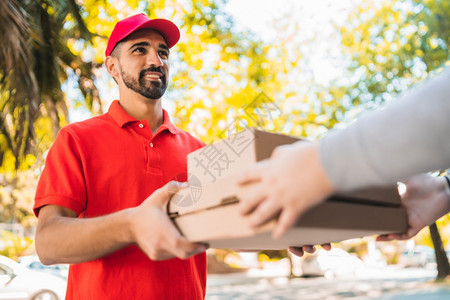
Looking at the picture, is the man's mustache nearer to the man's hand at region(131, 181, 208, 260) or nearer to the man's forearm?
the man's forearm

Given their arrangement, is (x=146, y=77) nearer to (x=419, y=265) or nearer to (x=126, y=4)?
(x=126, y=4)

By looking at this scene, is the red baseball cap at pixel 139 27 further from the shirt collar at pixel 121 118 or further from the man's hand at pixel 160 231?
the man's hand at pixel 160 231

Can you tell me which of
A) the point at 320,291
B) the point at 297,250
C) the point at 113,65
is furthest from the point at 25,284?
the point at 320,291

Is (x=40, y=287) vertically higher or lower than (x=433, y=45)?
lower

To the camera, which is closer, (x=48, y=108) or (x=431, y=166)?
(x=431, y=166)

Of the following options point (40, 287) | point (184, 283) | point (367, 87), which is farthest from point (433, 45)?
point (184, 283)

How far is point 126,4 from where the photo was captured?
23.7 ft

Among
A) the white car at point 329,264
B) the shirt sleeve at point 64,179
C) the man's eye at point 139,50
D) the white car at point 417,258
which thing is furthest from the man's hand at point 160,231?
the white car at point 417,258

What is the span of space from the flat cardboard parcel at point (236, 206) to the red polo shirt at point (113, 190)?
1.46 ft

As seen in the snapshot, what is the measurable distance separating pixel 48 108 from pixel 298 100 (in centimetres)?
581

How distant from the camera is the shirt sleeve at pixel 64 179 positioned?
1213 mm

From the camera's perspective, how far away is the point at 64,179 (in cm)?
123

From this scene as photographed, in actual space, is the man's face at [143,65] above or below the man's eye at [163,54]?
below

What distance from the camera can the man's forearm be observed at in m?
0.99
